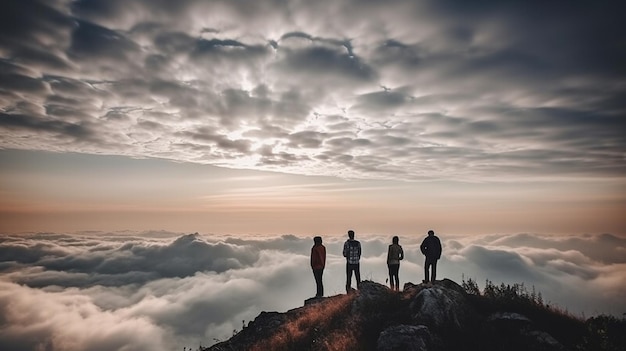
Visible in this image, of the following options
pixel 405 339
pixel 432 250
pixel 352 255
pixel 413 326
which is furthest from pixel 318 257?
pixel 405 339

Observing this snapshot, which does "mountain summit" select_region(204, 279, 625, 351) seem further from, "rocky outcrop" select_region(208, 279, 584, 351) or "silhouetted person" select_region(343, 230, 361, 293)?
"silhouetted person" select_region(343, 230, 361, 293)

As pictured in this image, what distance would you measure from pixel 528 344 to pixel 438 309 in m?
2.17

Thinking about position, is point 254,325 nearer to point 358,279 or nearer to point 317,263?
point 317,263

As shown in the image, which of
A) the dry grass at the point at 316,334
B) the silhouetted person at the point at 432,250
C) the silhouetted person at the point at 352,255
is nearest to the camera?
the dry grass at the point at 316,334

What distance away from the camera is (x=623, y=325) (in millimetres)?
7996

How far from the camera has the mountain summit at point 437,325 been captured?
747 cm

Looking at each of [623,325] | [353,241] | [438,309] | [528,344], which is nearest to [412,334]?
[438,309]

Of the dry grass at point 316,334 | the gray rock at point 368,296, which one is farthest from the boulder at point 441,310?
the dry grass at point 316,334

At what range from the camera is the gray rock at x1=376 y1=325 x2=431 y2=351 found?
7.28 meters

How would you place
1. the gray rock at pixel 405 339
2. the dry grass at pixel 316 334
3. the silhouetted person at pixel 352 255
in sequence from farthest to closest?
1. the silhouetted person at pixel 352 255
2. the dry grass at pixel 316 334
3. the gray rock at pixel 405 339

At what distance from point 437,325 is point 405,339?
4.83ft

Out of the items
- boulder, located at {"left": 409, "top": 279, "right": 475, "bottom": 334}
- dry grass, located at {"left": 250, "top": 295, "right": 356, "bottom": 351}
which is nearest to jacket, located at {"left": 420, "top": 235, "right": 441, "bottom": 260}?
boulder, located at {"left": 409, "top": 279, "right": 475, "bottom": 334}

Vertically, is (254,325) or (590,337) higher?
(590,337)

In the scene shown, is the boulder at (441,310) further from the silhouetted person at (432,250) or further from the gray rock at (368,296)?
the silhouetted person at (432,250)
